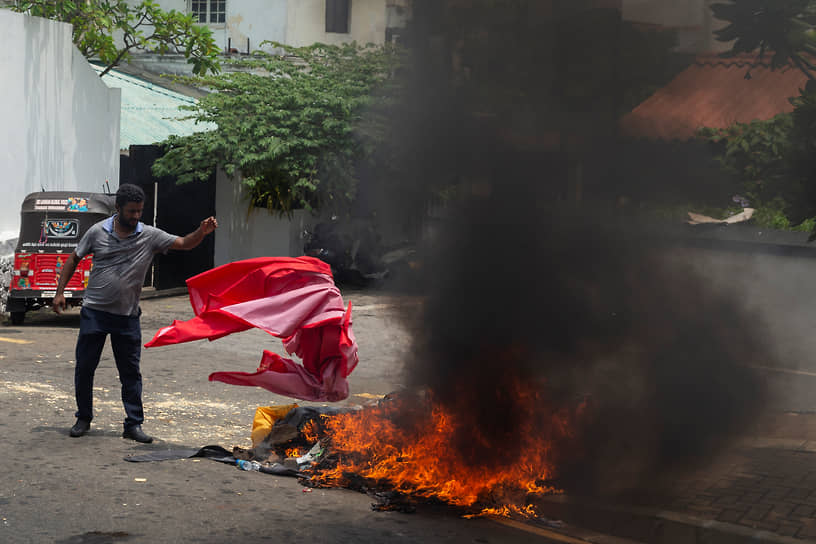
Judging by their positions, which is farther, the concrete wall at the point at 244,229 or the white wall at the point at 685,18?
the concrete wall at the point at 244,229

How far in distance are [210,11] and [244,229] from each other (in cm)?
1075

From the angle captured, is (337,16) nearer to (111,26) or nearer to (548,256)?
(111,26)

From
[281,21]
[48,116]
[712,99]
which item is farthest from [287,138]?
[712,99]

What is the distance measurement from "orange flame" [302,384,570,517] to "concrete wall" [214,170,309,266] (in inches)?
525

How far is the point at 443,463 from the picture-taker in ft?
17.6

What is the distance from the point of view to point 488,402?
5.51 meters

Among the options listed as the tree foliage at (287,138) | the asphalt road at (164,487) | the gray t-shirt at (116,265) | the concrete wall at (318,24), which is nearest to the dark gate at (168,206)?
the tree foliage at (287,138)

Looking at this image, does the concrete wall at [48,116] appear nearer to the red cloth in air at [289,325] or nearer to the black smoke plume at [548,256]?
the red cloth in air at [289,325]

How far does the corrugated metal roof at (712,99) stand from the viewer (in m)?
4.87

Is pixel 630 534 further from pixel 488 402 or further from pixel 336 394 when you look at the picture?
pixel 336 394

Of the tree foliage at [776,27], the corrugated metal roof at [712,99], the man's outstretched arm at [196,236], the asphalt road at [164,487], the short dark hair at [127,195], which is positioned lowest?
the asphalt road at [164,487]

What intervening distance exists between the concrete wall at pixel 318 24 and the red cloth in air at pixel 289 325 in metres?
21.3

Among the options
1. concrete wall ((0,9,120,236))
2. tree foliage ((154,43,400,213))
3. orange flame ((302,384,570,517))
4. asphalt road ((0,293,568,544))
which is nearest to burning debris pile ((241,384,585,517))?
orange flame ((302,384,570,517))

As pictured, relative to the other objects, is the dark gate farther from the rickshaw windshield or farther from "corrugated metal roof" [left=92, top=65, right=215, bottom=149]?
the rickshaw windshield
